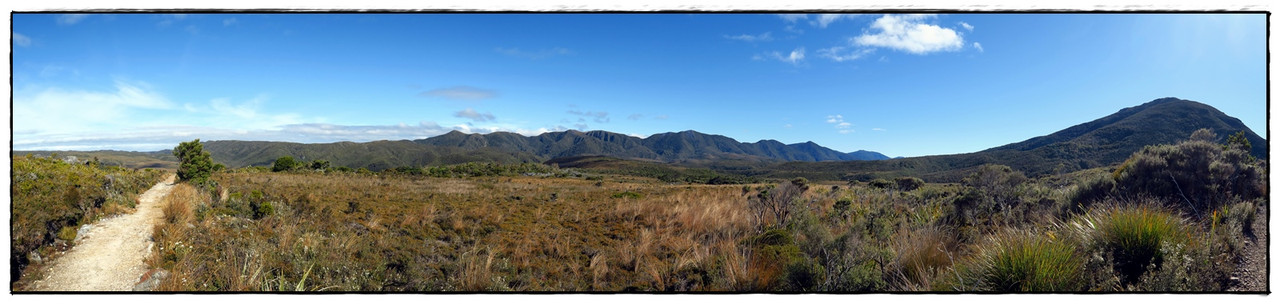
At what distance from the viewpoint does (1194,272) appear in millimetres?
2445

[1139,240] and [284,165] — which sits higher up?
[1139,240]

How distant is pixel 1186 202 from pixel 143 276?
9.29 metres

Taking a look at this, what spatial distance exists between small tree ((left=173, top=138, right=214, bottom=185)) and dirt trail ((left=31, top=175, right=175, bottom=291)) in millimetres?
10173

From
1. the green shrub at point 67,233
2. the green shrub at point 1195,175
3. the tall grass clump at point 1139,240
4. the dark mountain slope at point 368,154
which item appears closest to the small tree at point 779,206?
the tall grass clump at point 1139,240

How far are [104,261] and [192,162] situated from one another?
13930 millimetres

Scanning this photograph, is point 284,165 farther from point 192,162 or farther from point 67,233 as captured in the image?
point 67,233

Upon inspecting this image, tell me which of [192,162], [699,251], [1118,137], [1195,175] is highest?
[1118,137]

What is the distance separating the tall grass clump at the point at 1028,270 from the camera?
2.44 metres

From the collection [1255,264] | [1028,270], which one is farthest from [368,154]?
[1255,264]

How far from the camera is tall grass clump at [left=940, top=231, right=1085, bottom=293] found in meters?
2.44

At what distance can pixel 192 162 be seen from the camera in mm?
13195

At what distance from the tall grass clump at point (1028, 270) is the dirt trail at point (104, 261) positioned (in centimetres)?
638

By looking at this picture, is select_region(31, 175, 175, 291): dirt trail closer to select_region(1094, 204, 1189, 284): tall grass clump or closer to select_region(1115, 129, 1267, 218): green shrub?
select_region(1094, 204, 1189, 284): tall grass clump

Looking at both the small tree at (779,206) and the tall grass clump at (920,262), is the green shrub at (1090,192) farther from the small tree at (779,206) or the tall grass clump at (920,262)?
the small tree at (779,206)
